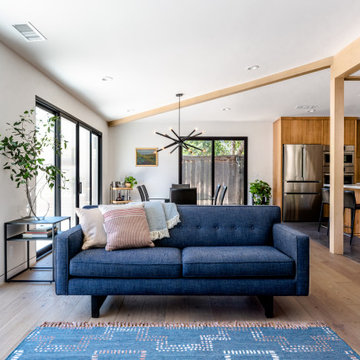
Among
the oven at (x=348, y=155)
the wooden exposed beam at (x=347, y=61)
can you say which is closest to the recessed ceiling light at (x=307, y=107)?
the oven at (x=348, y=155)

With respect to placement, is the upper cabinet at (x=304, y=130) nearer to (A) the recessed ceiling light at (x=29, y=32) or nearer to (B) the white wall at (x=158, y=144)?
(B) the white wall at (x=158, y=144)

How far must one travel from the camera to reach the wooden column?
3875mm

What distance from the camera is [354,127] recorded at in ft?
22.6

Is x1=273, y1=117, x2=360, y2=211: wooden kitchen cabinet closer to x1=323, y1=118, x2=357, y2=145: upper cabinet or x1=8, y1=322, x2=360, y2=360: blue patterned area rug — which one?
x1=323, y1=118, x2=357, y2=145: upper cabinet

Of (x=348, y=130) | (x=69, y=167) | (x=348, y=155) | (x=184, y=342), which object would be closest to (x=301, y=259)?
(x=184, y=342)

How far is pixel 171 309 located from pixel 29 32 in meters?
2.81

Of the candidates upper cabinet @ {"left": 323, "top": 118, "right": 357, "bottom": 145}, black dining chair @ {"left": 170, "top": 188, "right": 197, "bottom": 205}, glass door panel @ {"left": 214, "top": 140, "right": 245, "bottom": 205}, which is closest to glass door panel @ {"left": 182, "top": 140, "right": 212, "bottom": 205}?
glass door panel @ {"left": 214, "top": 140, "right": 245, "bottom": 205}

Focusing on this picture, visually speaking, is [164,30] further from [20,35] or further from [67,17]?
[20,35]

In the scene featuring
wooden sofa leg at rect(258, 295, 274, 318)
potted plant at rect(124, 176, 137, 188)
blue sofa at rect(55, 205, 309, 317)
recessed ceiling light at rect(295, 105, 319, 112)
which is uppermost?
recessed ceiling light at rect(295, 105, 319, 112)

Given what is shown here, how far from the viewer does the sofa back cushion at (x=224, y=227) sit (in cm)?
262

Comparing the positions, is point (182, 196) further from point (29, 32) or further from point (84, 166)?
point (29, 32)

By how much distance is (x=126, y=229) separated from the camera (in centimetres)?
235

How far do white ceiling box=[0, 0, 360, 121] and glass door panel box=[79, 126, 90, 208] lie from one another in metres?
0.84

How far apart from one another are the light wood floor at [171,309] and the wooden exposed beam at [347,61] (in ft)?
8.32
